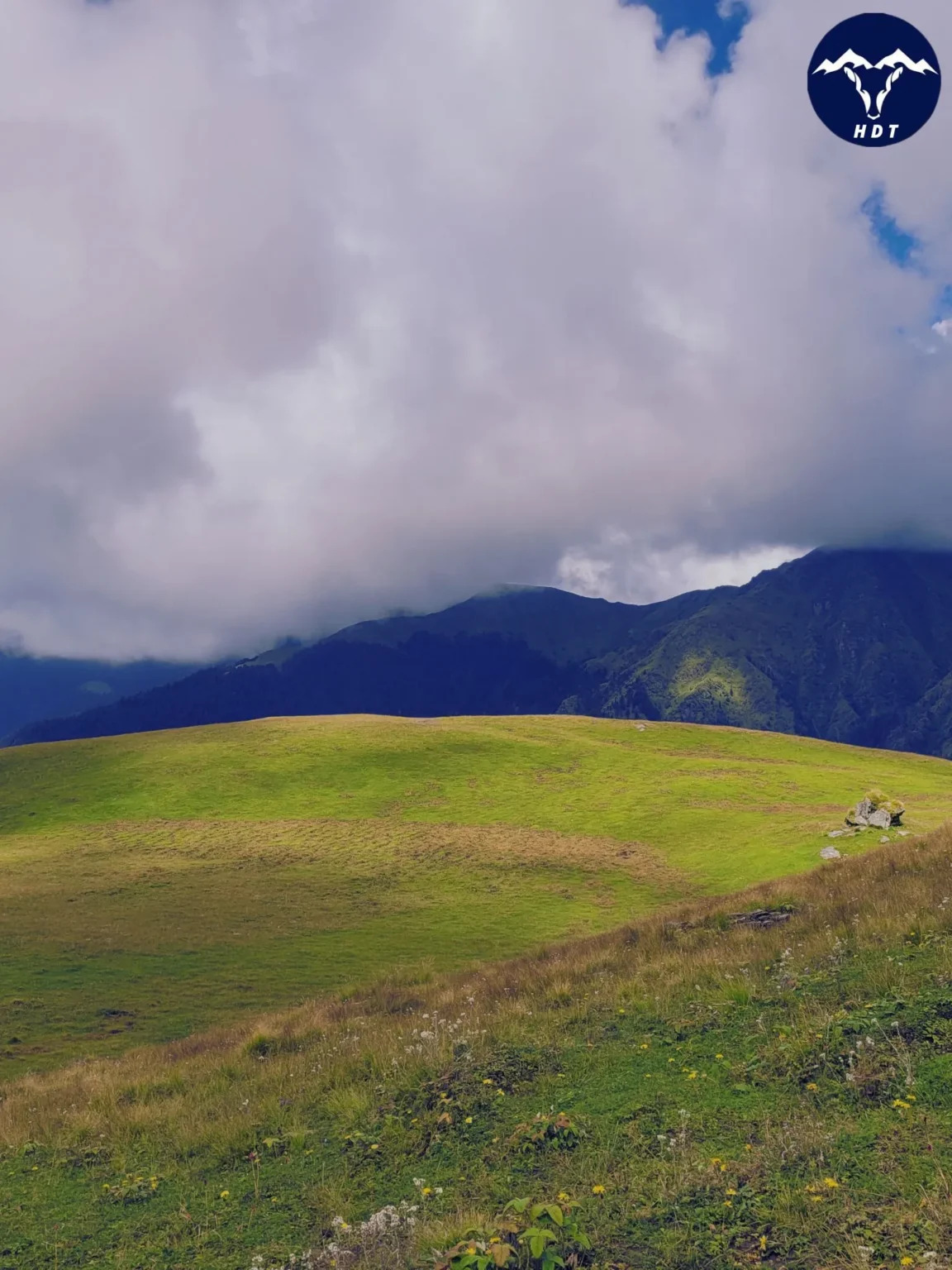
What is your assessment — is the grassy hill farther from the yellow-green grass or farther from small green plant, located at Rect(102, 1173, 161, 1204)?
the yellow-green grass

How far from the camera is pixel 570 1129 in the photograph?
10328 mm

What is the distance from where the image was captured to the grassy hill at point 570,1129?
25.7ft

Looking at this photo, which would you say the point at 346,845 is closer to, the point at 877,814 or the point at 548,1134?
the point at 877,814

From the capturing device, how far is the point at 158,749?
298 feet

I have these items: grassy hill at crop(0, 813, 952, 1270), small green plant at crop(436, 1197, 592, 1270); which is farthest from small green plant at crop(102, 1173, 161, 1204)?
small green plant at crop(436, 1197, 592, 1270)

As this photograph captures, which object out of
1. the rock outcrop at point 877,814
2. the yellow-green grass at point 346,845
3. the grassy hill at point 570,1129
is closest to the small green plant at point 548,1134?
the grassy hill at point 570,1129

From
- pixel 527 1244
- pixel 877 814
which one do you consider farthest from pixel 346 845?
pixel 527 1244

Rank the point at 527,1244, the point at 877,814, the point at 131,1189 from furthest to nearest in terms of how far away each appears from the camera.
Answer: the point at 877,814
the point at 131,1189
the point at 527,1244

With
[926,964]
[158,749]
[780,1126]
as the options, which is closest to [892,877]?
[926,964]

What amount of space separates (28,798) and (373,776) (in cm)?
3595

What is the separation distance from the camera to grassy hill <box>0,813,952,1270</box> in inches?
309

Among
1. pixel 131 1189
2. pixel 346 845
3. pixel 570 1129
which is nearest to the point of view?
pixel 570 1129

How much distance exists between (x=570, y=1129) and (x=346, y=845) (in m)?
55.2

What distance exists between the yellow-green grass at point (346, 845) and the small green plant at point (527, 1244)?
19.2 metres
